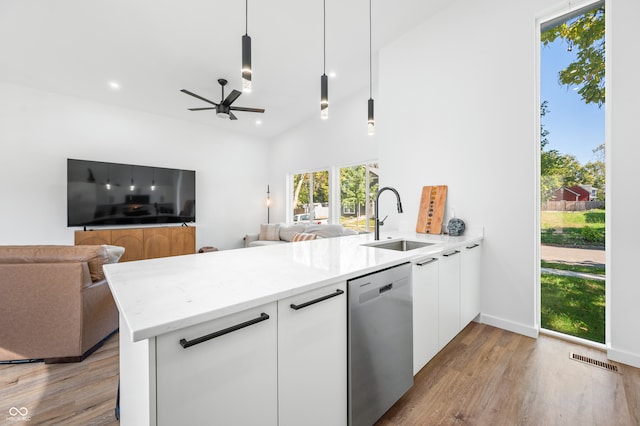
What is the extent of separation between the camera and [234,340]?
81cm

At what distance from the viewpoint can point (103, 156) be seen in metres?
4.61

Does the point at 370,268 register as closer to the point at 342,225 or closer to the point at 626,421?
the point at 626,421

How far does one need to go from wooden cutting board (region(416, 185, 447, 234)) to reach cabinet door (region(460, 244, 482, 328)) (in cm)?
45

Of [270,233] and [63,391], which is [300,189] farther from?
[63,391]

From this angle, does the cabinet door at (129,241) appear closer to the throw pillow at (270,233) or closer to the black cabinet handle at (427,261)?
the throw pillow at (270,233)

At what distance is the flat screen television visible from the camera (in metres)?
4.23

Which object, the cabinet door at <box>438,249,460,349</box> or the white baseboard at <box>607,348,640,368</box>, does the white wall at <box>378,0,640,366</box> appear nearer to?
the white baseboard at <box>607,348,640,368</box>

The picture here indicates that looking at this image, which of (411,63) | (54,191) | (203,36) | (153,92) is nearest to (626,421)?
(411,63)

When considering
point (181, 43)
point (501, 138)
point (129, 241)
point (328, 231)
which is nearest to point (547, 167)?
point (501, 138)

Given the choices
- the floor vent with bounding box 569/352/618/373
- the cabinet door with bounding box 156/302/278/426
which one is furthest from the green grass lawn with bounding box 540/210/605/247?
the cabinet door with bounding box 156/302/278/426

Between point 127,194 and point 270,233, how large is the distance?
278cm

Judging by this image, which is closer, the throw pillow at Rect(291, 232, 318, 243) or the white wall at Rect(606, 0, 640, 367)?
the white wall at Rect(606, 0, 640, 367)

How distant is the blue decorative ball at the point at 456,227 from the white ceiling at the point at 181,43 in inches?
A: 72.7

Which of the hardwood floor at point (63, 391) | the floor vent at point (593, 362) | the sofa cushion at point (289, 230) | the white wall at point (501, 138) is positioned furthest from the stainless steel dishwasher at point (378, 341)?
the sofa cushion at point (289, 230)
